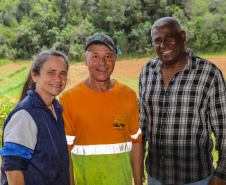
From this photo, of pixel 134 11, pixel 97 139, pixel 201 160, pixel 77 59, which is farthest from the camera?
pixel 134 11

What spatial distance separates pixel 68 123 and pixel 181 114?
558 mm

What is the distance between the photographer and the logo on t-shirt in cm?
111

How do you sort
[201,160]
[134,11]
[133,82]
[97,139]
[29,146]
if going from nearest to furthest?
1. [29,146]
2. [97,139]
3. [201,160]
4. [133,82]
5. [134,11]

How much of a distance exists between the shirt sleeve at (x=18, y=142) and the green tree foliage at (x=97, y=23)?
22.6 feet

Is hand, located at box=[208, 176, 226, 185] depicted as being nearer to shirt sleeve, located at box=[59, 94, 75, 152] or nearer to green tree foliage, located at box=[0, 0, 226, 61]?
shirt sleeve, located at box=[59, 94, 75, 152]

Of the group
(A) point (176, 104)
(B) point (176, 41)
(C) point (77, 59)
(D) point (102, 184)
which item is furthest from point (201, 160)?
(C) point (77, 59)

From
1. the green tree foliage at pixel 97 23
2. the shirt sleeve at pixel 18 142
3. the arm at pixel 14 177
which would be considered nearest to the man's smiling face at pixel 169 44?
the shirt sleeve at pixel 18 142

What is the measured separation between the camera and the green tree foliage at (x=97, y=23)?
24.4ft

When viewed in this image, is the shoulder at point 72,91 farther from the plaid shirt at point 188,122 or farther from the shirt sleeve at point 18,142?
the plaid shirt at point 188,122

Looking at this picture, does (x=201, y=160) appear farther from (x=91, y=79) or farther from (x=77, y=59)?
(x=77, y=59)

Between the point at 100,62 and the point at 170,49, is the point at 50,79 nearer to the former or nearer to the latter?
the point at 100,62

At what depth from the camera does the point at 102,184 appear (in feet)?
3.59

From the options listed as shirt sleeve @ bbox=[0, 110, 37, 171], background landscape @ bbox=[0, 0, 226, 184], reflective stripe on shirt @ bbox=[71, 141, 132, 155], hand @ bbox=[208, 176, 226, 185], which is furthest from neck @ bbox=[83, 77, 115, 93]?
background landscape @ bbox=[0, 0, 226, 184]

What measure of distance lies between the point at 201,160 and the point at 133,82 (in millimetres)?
6297
